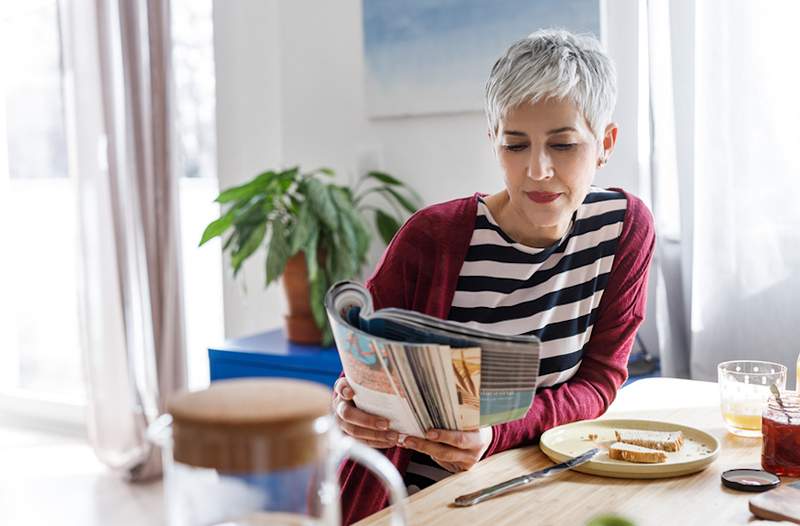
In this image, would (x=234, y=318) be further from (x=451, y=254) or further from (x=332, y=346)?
(x=451, y=254)

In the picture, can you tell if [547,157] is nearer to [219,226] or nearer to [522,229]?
[522,229]

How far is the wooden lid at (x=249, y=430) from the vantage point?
58 cm

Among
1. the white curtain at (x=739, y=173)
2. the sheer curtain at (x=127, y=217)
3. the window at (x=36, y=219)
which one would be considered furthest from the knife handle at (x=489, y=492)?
the window at (x=36, y=219)

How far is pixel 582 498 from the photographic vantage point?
109cm

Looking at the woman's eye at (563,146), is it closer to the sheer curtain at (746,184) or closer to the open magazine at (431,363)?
the open magazine at (431,363)

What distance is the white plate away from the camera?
114 cm

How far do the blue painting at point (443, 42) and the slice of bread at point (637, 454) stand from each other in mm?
1612

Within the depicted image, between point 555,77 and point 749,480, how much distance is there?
2.13 ft

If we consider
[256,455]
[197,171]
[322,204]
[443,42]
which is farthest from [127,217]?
[256,455]

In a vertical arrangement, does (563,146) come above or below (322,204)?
above

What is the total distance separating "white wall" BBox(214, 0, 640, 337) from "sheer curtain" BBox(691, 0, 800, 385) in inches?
13.5

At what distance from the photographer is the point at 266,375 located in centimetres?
270

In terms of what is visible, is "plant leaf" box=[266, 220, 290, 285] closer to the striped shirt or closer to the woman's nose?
the striped shirt

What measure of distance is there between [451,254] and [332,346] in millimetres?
1277
